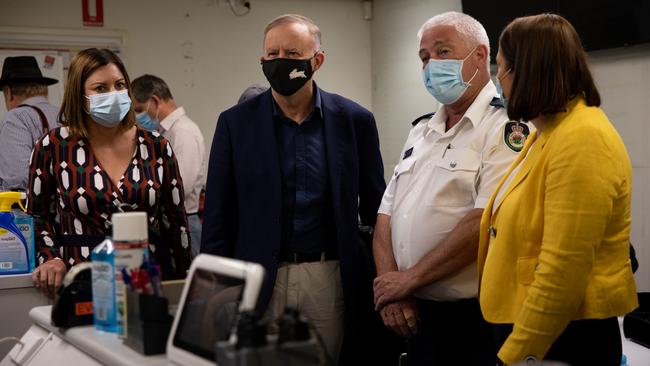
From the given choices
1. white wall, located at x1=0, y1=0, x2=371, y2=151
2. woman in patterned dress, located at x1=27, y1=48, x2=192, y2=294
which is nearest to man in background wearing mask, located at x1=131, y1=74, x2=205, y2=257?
white wall, located at x1=0, y1=0, x2=371, y2=151

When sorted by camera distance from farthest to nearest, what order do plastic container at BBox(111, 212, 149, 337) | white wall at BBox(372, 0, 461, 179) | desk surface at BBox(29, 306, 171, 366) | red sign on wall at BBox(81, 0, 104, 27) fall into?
1. white wall at BBox(372, 0, 461, 179)
2. red sign on wall at BBox(81, 0, 104, 27)
3. plastic container at BBox(111, 212, 149, 337)
4. desk surface at BBox(29, 306, 171, 366)

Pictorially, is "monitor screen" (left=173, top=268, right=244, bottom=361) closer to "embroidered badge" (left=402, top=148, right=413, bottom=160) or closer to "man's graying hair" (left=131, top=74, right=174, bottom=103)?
"embroidered badge" (left=402, top=148, right=413, bottom=160)

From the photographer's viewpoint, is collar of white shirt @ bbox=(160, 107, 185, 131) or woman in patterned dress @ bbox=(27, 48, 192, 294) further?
collar of white shirt @ bbox=(160, 107, 185, 131)

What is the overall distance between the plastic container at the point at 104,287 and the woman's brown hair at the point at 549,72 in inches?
38.0

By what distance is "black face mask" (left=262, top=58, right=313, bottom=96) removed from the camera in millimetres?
2312

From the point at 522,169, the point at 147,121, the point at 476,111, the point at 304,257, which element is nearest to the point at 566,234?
the point at 522,169

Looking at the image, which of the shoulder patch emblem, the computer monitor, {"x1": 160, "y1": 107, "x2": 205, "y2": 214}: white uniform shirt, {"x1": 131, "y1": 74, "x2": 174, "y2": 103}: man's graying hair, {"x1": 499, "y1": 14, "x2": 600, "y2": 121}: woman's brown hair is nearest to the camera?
the computer monitor

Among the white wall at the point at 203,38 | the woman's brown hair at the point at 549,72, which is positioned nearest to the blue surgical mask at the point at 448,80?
the woman's brown hair at the point at 549,72

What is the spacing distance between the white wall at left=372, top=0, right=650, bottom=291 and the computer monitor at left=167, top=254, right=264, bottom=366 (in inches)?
108

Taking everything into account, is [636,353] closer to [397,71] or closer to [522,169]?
[522,169]

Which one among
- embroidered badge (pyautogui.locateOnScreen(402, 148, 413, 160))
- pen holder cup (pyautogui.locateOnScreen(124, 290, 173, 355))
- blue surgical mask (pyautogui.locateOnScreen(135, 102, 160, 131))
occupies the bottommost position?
pen holder cup (pyautogui.locateOnScreen(124, 290, 173, 355))

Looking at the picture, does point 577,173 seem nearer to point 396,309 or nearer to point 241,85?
point 396,309

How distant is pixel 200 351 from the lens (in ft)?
4.32

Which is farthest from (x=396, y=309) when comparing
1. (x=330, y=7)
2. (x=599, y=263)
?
(x=330, y=7)
